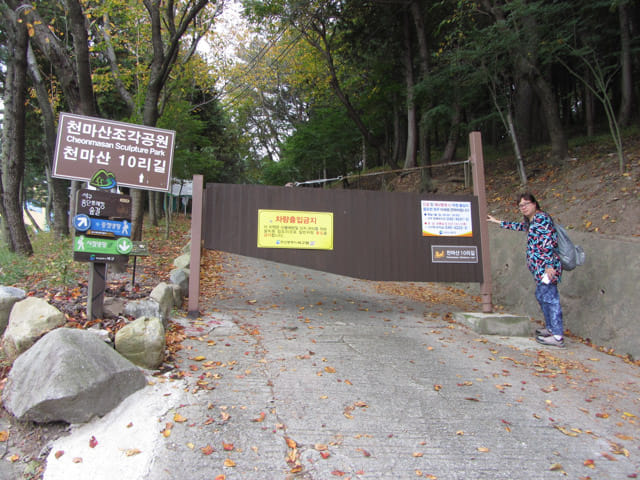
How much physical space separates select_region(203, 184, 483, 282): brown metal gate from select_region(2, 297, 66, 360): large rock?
7.65 ft

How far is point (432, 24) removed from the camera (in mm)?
15641

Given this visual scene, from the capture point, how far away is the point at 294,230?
6.16 metres

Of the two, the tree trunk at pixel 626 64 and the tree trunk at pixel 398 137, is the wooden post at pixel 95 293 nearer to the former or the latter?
the tree trunk at pixel 626 64

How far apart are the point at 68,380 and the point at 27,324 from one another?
114cm

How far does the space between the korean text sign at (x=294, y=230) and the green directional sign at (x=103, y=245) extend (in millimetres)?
1944

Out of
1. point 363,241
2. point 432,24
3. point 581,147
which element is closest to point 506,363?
point 363,241

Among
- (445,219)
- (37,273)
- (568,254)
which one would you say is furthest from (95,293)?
(568,254)

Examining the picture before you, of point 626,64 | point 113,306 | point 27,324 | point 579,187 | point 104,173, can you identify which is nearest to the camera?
point 27,324

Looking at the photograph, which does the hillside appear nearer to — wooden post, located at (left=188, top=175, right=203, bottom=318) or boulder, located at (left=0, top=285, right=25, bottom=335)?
wooden post, located at (left=188, top=175, right=203, bottom=318)

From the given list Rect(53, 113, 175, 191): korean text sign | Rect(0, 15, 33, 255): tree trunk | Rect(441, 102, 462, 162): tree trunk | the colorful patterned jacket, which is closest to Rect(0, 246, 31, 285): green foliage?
Rect(0, 15, 33, 255): tree trunk

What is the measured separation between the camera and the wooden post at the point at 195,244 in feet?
19.0

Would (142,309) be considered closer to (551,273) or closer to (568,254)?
(551,273)

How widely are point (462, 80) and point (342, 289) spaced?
7.30 meters

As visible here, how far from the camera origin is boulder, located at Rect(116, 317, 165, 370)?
3.87m
